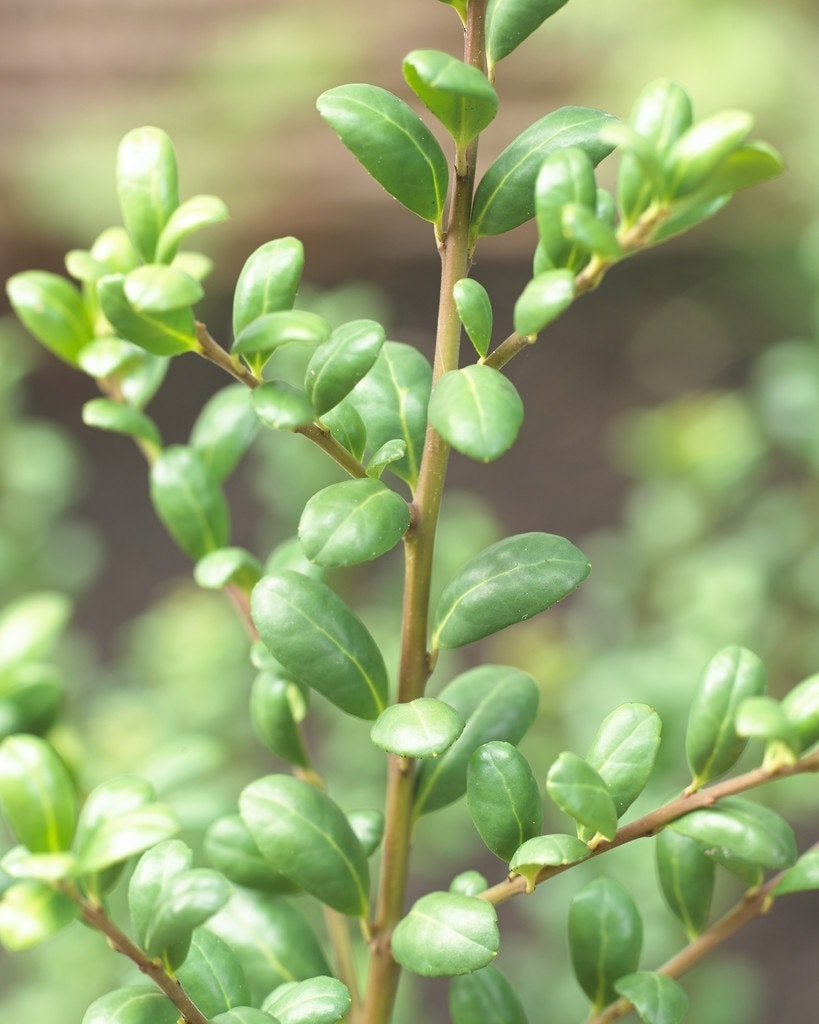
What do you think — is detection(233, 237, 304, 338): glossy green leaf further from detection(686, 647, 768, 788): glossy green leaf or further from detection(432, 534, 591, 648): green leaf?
detection(686, 647, 768, 788): glossy green leaf

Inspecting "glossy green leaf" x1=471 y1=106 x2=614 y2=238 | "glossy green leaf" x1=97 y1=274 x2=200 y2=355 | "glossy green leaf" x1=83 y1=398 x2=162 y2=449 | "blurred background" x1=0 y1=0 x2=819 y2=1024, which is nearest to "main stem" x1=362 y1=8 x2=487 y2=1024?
"glossy green leaf" x1=471 y1=106 x2=614 y2=238

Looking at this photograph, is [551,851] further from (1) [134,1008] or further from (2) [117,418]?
(2) [117,418]

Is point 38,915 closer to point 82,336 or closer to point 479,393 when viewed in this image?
point 479,393

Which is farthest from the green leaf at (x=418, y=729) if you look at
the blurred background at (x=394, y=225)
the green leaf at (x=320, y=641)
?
the blurred background at (x=394, y=225)

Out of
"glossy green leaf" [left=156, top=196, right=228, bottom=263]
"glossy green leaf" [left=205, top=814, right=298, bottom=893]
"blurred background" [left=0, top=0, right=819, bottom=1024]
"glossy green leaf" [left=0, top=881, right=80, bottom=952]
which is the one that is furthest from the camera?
"blurred background" [left=0, top=0, right=819, bottom=1024]

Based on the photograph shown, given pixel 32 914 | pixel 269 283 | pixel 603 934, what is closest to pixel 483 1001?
pixel 603 934

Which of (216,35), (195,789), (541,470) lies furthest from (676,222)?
(216,35)

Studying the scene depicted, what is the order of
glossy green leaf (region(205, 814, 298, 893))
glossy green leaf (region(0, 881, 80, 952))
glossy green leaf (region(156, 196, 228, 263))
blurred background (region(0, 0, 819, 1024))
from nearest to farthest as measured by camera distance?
glossy green leaf (region(0, 881, 80, 952)) → glossy green leaf (region(156, 196, 228, 263)) → glossy green leaf (region(205, 814, 298, 893)) → blurred background (region(0, 0, 819, 1024))
